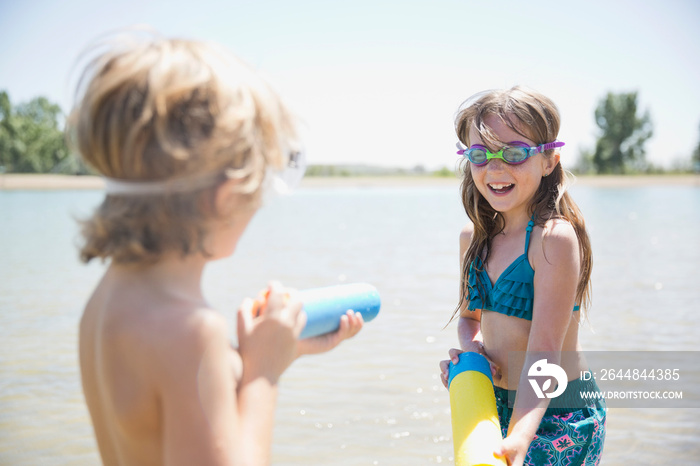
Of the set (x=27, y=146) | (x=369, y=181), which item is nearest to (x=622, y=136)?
(x=369, y=181)

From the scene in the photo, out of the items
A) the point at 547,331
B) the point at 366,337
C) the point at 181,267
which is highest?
the point at 181,267

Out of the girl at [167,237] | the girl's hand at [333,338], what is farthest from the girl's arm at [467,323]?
the girl at [167,237]

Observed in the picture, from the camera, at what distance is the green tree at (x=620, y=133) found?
60.5 m

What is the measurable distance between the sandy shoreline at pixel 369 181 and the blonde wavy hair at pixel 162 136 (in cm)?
4187

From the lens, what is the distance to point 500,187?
2.43 m

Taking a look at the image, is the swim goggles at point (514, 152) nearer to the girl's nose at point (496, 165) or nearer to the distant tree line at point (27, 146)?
the girl's nose at point (496, 165)

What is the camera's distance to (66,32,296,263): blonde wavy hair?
3.85 ft

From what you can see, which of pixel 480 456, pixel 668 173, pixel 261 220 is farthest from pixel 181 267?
pixel 668 173

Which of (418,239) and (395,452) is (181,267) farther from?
(418,239)

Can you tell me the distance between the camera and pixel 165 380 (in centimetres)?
117

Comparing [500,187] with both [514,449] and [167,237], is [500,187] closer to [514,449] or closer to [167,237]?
[514,449]

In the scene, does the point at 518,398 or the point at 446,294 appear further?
the point at 446,294

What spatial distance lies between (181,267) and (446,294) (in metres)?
7.43

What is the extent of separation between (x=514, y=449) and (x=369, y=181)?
57404 millimetres
